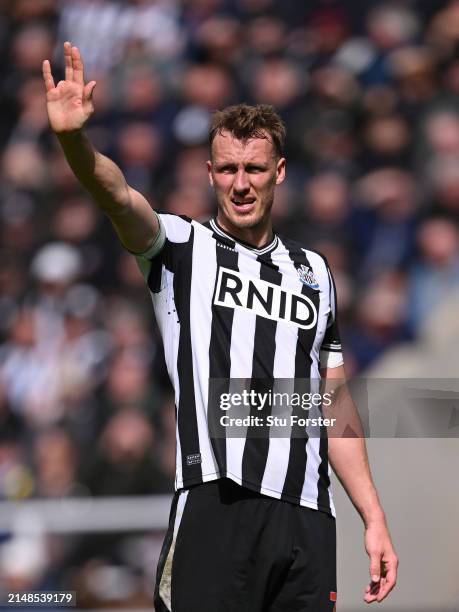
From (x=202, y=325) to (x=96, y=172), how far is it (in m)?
0.51

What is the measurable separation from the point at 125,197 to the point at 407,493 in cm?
284

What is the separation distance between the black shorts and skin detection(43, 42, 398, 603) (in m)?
0.22

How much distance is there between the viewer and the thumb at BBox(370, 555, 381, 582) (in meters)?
2.84

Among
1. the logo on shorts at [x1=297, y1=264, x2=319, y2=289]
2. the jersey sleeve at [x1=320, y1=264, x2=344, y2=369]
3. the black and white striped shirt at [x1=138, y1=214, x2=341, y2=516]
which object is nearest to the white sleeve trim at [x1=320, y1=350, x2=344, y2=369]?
the jersey sleeve at [x1=320, y1=264, x2=344, y2=369]

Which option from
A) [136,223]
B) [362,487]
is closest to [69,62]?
[136,223]

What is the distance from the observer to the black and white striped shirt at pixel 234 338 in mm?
2721

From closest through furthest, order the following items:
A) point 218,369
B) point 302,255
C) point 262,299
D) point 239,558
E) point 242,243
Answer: point 239,558
point 218,369
point 262,299
point 242,243
point 302,255

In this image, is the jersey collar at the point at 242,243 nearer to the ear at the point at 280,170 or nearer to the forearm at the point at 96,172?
the ear at the point at 280,170

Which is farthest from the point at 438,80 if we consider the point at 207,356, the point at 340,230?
the point at 207,356

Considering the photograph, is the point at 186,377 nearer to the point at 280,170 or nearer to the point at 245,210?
the point at 245,210

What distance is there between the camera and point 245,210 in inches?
116

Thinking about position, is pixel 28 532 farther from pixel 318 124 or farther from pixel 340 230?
pixel 318 124

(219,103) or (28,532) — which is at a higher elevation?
(219,103)

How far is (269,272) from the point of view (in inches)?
117
